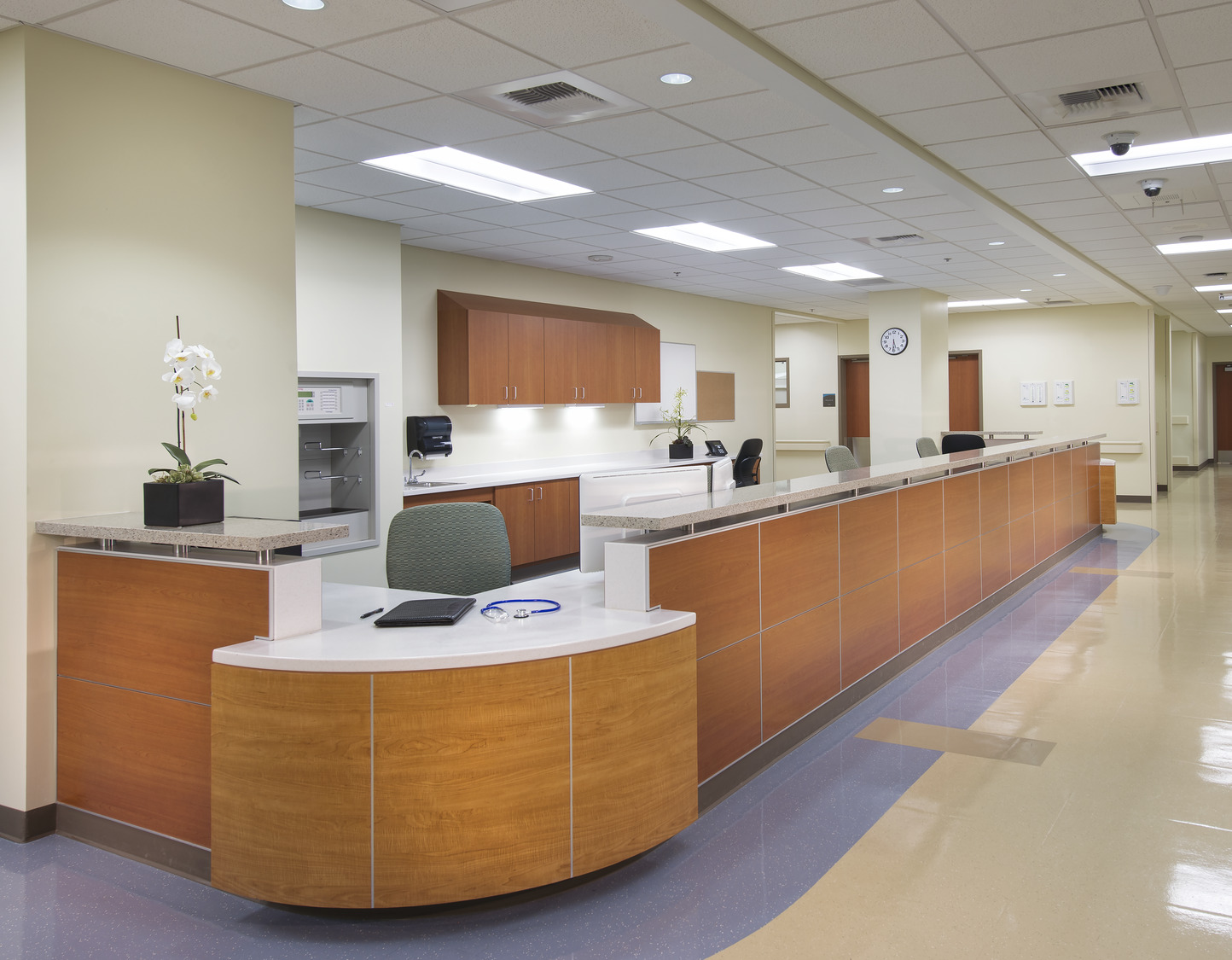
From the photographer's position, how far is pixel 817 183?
19.0 feet

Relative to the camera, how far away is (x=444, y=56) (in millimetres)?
3693

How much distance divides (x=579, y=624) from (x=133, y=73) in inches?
107

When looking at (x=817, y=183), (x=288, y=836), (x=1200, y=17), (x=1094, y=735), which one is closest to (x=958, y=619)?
(x=1094, y=735)

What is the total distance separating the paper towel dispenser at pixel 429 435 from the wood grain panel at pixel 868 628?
3.89m

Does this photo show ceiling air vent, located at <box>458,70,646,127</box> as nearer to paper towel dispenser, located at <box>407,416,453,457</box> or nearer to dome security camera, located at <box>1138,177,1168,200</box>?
paper towel dispenser, located at <box>407,416,453,457</box>

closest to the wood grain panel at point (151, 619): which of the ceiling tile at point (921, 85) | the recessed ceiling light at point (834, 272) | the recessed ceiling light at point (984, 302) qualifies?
the ceiling tile at point (921, 85)

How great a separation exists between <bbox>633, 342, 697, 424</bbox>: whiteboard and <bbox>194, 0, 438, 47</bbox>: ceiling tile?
276 inches

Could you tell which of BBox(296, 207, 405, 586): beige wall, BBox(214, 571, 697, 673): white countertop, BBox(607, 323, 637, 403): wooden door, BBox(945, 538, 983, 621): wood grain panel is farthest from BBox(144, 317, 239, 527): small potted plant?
BBox(607, 323, 637, 403): wooden door

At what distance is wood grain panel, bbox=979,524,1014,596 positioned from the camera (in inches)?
249

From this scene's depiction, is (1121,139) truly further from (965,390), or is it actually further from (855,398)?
(855,398)

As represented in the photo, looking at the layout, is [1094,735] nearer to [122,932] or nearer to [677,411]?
[122,932]

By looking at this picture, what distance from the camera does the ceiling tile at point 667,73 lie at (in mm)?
3723

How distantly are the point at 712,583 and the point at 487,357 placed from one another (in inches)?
197

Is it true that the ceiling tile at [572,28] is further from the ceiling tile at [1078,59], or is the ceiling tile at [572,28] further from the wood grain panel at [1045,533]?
the wood grain panel at [1045,533]
